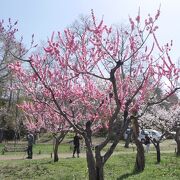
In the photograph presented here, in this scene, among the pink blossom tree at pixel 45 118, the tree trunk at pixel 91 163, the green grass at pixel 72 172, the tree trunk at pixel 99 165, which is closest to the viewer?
the tree trunk at pixel 99 165

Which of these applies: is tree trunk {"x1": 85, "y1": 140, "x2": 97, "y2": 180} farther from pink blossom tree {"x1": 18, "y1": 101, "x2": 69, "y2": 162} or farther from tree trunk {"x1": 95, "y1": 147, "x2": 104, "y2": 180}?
pink blossom tree {"x1": 18, "y1": 101, "x2": 69, "y2": 162}

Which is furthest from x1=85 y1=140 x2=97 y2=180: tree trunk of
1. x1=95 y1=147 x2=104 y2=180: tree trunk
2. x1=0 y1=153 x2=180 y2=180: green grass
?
x1=0 y1=153 x2=180 y2=180: green grass

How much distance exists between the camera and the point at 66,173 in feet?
50.5

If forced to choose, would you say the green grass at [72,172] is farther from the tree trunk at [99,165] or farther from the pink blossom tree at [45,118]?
the tree trunk at [99,165]

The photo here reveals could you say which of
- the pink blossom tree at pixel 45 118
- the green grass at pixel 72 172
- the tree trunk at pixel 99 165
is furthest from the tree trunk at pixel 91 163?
the green grass at pixel 72 172

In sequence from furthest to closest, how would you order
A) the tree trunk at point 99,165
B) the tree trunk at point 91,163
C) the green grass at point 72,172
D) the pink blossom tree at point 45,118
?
the green grass at point 72,172
the pink blossom tree at point 45,118
the tree trunk at point 91,163
the tree trunk at point 99,165

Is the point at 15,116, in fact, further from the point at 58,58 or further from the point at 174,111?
the point at 58,58

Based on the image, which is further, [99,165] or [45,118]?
[45,118]

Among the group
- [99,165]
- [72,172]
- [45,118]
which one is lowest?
[72,172]

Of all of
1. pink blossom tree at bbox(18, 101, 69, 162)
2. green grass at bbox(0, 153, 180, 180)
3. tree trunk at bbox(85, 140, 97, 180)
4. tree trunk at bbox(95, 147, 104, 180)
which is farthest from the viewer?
green grass at bbox(0, 153, 180, 180)

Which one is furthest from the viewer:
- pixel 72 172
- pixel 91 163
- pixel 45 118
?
pixel 45 118

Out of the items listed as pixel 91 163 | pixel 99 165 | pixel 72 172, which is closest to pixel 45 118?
pixel 72 172

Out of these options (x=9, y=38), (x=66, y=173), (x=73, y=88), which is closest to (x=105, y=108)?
(x=73, y=88)

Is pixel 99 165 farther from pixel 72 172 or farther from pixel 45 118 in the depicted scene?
pixel 45 118
